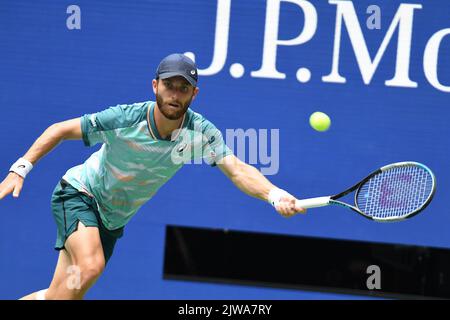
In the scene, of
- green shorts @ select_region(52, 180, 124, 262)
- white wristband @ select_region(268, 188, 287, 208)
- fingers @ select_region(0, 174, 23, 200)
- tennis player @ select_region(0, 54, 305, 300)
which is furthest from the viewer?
green shorts @ select_region(52, 180, 124, 262)

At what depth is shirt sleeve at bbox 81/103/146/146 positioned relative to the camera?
459 cm

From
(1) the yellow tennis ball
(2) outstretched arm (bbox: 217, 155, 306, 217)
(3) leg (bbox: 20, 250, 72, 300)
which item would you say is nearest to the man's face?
(2) outstretched arm (bbox: 217, 155, 306, 217)

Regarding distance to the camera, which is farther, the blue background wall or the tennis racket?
the blue background wall

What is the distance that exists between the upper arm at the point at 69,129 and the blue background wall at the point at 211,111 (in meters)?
1.34

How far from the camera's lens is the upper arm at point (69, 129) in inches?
178

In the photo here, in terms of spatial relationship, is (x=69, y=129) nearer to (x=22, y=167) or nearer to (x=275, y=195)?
(x=22, y=167)

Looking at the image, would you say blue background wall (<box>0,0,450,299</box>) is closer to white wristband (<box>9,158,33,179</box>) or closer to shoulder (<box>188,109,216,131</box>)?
shoulder (<box>188,109,216,131</box>)

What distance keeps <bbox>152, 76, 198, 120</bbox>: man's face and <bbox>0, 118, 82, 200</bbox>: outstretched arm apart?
413mm

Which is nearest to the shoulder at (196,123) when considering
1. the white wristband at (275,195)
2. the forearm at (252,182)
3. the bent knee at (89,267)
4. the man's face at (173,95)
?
the man's face at (173,95)

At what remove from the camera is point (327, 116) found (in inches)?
227

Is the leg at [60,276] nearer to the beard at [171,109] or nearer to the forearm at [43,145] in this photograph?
the forearm at [43,145]

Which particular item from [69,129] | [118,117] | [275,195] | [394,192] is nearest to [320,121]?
[394,192]

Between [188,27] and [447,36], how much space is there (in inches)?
60.8
